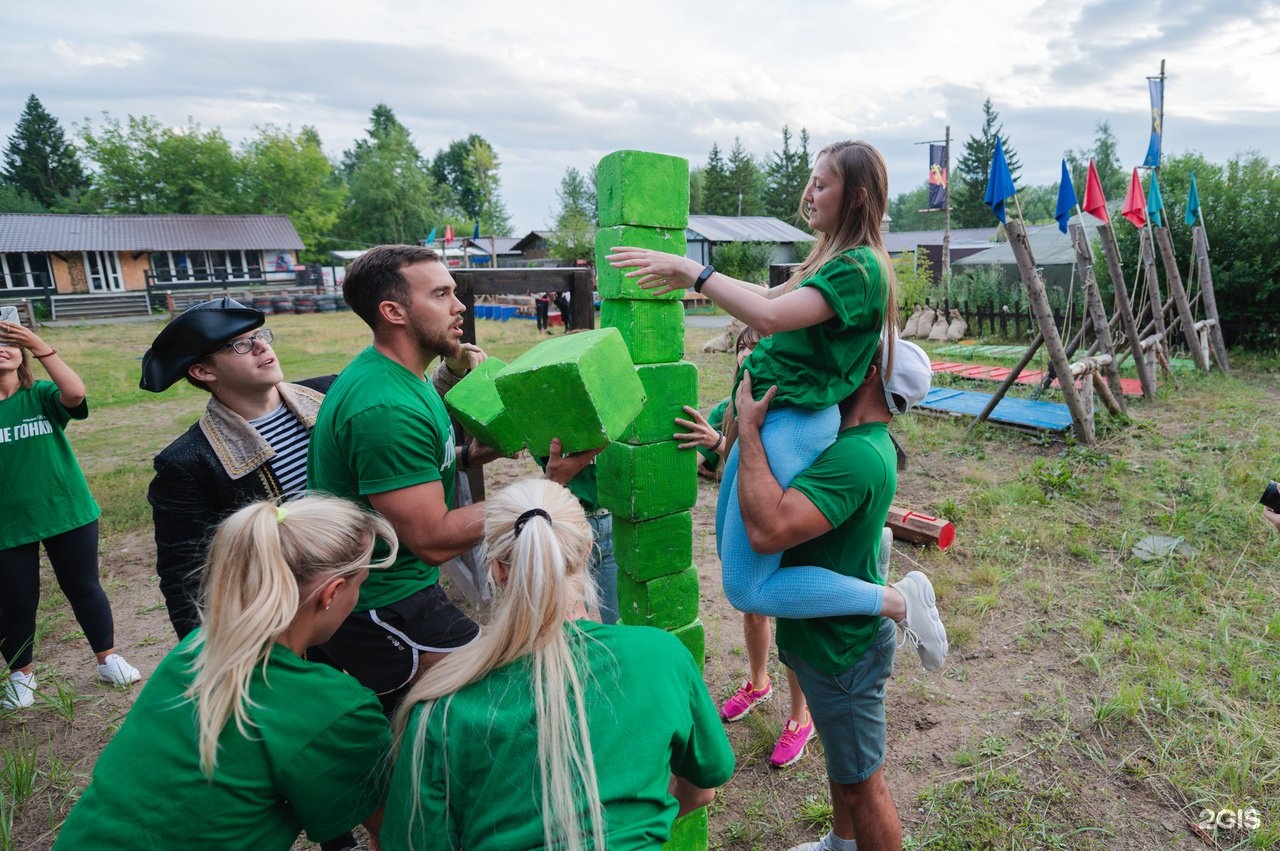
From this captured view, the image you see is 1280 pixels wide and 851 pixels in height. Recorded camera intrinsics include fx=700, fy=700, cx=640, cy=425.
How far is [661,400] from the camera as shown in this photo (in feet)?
7.04

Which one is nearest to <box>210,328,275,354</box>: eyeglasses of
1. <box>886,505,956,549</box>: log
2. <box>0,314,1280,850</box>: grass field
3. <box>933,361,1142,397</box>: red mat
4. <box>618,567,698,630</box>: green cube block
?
<box>618,567,698,630</box>: green cube block

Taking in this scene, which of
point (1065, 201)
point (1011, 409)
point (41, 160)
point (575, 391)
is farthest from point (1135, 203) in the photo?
point (41, 160)

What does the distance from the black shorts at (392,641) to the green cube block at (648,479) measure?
2.15ft

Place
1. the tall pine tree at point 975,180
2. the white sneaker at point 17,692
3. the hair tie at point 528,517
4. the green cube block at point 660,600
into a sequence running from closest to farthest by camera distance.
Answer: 1. the hair tie at point 528,517
2. the green cube block at point 660,600
3. the white sneaker at point 17,692
4. the tall pine tree at point 975,180

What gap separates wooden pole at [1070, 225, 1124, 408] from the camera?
7.75m

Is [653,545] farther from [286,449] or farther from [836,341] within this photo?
[286,449]

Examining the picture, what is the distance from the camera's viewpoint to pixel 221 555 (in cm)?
143

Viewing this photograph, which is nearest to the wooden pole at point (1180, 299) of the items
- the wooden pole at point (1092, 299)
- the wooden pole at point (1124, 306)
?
the wooden pole at point (1124, 306)

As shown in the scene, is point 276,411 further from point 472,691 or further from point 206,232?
point 206,232

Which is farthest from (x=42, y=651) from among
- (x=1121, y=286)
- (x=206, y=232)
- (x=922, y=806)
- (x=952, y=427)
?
(x=206, y=232)

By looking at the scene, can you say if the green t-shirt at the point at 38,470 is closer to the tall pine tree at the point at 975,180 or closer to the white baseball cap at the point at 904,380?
the white baseball cap at the point at 904,380

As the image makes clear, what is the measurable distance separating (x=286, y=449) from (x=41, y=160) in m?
69.5

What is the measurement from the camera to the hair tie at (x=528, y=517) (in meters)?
1.38

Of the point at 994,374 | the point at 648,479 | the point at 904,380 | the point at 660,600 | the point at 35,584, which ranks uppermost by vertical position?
the point at 904,380
